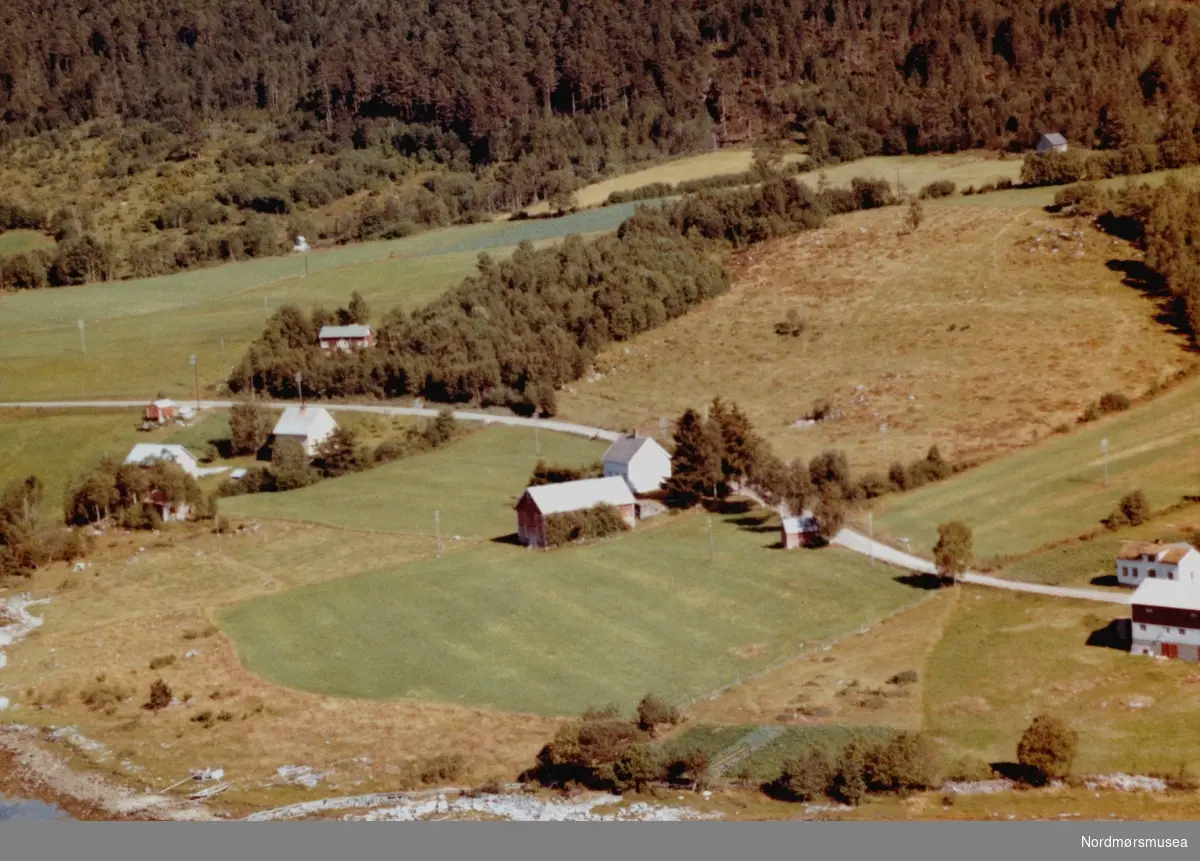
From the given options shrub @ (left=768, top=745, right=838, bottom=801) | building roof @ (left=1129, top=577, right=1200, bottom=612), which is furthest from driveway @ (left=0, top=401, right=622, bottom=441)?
shrub @ (left=768, top=745, right=838, bottom=801)

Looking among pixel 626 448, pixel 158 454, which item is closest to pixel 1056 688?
pixel 626 448

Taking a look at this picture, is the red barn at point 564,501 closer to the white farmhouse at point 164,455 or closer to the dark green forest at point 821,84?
the white farmhouse at point 164,455

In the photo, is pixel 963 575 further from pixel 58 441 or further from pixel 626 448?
pixel 58 441

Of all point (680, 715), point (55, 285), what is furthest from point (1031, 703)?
point (55, 285)

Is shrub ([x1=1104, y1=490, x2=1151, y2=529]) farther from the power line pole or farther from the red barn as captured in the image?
the red barn

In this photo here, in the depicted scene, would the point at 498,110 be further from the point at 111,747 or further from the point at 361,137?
the point at 111,747

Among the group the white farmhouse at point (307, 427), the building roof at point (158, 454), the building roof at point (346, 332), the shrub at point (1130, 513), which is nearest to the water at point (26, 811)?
the building roof at point (158, 454)

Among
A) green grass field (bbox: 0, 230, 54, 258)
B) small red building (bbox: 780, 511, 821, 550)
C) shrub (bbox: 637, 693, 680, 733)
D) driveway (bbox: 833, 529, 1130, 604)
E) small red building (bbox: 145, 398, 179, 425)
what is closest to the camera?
shrub (bbox: 637, 693, 680, 733)
